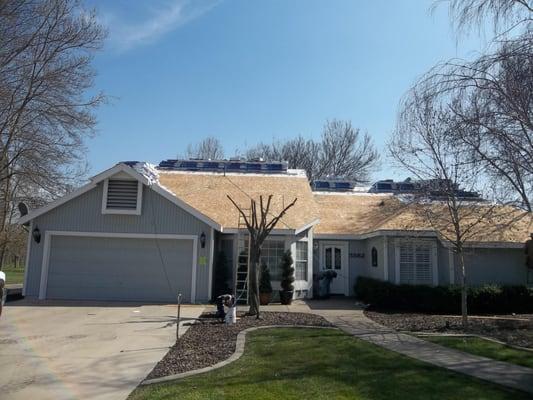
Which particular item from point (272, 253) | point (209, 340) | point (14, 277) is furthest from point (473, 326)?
point (14, 277)

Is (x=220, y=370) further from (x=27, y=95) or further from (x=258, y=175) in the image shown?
(x=258, y=175)

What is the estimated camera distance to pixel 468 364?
8477 mm

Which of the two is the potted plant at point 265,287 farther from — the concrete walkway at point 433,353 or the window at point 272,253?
the concrete walkway at point 433,353

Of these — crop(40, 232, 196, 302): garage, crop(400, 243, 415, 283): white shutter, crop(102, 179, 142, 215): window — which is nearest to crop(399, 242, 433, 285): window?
crop(400, 243, 415, 283): white shutter

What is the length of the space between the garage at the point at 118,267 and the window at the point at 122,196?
1.00 meters

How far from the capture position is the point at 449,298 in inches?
665

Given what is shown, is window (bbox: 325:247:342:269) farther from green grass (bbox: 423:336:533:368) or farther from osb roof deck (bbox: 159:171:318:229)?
green grass (bbox: 423:336:533:368)

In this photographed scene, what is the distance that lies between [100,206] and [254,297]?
7.74 m

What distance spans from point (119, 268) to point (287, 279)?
6.38 metres

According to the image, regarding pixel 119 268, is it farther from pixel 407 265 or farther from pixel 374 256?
pixel 407 265

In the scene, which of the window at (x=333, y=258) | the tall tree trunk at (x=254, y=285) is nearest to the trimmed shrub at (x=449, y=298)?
the window at (x=333, y=258)

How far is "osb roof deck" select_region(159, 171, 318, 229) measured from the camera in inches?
785

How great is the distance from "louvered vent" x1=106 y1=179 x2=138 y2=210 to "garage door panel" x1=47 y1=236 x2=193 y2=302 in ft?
4.29

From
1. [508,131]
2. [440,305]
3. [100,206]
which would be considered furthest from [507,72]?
[100,206]
